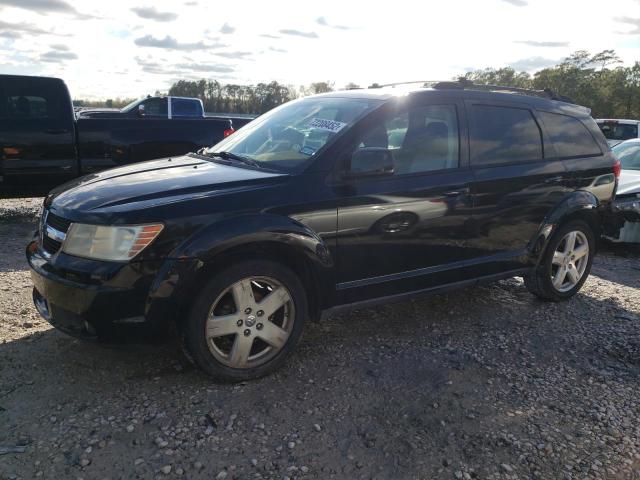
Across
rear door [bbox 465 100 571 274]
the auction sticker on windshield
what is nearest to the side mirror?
the auction sticker on windshield

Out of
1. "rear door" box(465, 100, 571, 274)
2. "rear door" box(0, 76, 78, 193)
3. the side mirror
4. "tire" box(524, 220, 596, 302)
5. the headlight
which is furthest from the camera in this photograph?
"rear door" box(0, 76, 78, 193)

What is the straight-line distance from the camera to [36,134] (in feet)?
23.2

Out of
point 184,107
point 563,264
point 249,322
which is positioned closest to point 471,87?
point 563,264

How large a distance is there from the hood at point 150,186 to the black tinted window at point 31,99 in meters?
4.31

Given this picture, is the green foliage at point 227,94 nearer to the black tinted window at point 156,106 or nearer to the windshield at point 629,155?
the black tinted window at point 156,106

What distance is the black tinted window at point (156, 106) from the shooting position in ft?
51.5

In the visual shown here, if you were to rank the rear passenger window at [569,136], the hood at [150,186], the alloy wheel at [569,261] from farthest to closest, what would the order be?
the alloy wheel at [569,261], the rear passenger window at [569,136], the hood at [150,186]

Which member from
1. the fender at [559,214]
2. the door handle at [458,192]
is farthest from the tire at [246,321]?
the fender at [559,214]

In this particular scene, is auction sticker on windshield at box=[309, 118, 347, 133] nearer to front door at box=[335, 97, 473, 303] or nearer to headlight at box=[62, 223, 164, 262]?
front door at box=[335, 97, 473, 303]

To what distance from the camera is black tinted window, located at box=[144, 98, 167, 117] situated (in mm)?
15687

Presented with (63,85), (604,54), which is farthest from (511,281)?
(604,54)

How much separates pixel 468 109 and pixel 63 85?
584 centimetres

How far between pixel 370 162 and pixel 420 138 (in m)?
0.65

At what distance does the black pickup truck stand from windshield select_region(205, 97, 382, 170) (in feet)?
12.6
